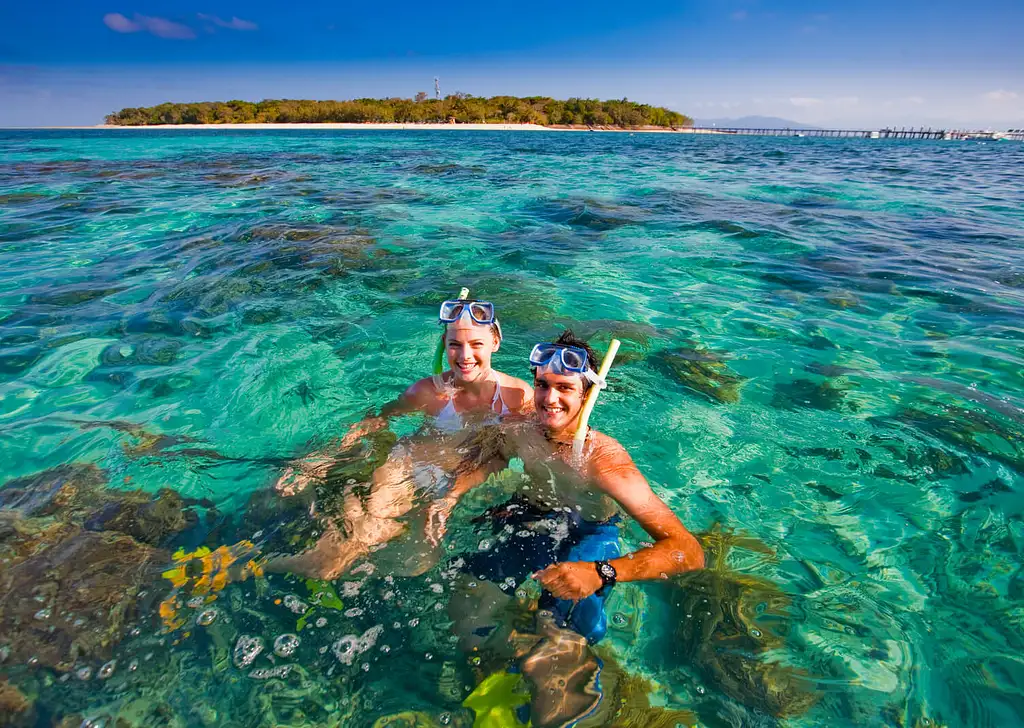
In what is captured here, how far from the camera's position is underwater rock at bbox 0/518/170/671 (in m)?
Result: 2.51

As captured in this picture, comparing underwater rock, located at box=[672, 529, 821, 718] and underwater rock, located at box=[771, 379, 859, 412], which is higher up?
underwater rock, located at box=[771, 379, 859, 412]

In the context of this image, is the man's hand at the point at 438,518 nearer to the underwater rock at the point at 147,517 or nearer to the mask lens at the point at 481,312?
the mask lens at the point at 481,312

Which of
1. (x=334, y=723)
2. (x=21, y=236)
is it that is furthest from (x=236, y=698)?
(x=21, y=236)

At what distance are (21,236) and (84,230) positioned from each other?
111 centimetres

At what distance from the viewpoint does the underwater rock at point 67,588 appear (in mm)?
2508

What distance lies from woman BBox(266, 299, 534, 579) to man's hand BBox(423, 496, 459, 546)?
82 millimetres

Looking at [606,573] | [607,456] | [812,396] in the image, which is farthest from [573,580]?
[812,396]

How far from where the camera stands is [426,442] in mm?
4070

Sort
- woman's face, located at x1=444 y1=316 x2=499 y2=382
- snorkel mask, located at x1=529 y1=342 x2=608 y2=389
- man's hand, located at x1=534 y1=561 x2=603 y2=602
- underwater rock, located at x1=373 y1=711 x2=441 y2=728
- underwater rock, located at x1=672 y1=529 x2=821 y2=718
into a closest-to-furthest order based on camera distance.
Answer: underwater rock, located at x1=373 y1=711 x2=441 y2=728 < underwater rock, located at x1=672 y1=529 x2=821 y2=718 < man's hand, located at x1=534 y1=561 x2=603 y2=602 < snorkel mask, located at x1=529 y1=342 x2=608 y2=389 < woman's face, located at x1=444 y1=316 x2=499 y2=382

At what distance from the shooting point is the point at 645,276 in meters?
9.25

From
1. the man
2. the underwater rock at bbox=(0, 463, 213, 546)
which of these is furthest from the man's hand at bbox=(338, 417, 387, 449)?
the underwater rock at bbox=(0, 463, 213, 546)

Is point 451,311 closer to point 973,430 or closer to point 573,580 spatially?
point 573,580

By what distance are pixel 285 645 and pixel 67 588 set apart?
52.2 inches

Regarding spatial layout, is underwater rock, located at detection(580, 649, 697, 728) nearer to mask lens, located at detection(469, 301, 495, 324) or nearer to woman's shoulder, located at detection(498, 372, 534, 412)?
woman's shoulder, located at detection(498, 372, 534, 412)
